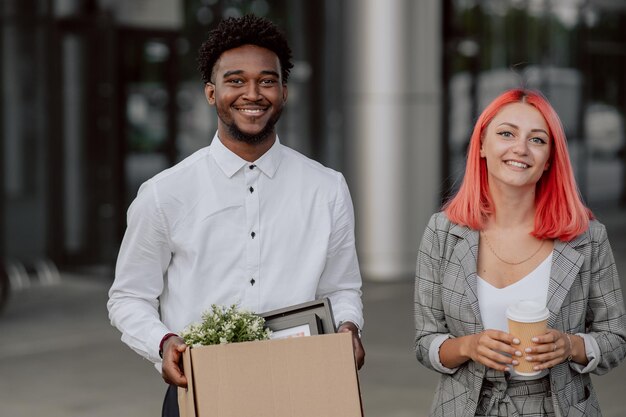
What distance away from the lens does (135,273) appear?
→ 2975 millimetres

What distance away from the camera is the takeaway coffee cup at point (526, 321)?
8.70 ft

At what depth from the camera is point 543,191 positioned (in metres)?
3.14

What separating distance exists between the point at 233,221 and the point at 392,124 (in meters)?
9.20

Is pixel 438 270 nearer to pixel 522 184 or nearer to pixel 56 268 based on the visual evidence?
pixel 522 184

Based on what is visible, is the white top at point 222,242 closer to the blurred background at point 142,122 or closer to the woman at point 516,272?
the woman at point 516,272

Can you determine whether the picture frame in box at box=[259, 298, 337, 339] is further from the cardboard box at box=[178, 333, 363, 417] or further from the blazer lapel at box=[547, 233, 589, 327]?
the blazer lapel at box=[547, 233, 589, 327]

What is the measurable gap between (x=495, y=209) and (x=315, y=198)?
1.74 feet

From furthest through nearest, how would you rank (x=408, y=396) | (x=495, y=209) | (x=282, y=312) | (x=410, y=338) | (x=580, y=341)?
(x=410, y=338) → (x=408, y=396) → (x=495, y=209) → (x=580, y=341) → (x=282, y=312)

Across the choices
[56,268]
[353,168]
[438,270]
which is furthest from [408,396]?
[56,268]

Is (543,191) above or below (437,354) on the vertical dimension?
above

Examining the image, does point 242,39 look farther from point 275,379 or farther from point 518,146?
point 275,379

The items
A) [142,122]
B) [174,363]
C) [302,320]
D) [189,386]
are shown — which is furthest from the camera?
[142,122]

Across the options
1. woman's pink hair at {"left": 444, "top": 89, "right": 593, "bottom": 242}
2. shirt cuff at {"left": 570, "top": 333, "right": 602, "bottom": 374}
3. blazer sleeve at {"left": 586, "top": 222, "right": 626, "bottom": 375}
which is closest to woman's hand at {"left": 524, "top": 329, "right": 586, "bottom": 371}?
shirt cuff at {"left": 570, "top": 333, "right": 602, "bottom": 374}

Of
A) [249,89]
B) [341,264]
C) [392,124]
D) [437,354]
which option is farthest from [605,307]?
[392,124]
